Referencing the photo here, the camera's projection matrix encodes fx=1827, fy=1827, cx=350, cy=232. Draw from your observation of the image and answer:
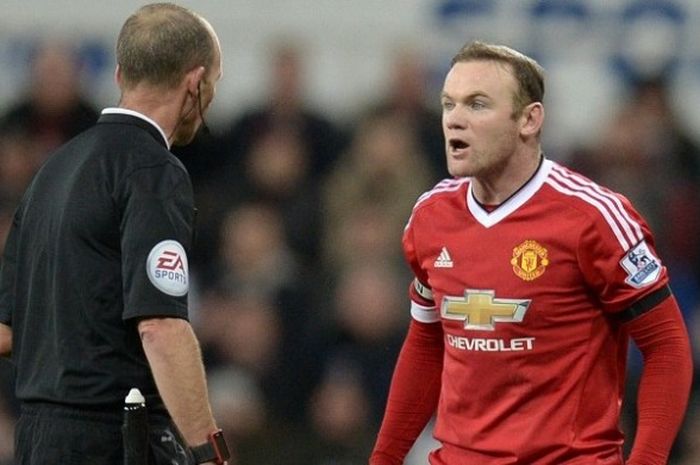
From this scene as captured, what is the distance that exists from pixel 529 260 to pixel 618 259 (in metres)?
0.25

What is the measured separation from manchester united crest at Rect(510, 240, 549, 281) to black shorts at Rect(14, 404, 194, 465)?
3.20ft

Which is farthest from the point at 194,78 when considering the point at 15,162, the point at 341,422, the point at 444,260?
the point at 15,162

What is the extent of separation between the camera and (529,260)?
4.73m

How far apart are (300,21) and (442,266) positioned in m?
4.40

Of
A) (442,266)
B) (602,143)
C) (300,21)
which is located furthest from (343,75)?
(442,266)

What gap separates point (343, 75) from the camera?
29.7 ft

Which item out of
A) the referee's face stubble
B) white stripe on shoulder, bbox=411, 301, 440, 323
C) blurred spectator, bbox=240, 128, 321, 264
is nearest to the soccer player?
white stripe on shoulder, bbox=411, 301, 440, 323

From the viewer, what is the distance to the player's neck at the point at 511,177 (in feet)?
15.9

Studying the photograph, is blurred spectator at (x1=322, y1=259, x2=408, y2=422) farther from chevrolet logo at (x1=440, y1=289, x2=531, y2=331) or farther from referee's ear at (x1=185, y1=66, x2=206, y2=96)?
referee's ear at (x1=185, y1=66, x2=206, y2=96)

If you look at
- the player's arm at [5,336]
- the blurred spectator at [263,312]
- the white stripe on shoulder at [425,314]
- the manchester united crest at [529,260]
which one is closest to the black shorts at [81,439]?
the player's arm at [5,336]

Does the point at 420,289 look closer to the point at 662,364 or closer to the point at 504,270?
the point at 504,270

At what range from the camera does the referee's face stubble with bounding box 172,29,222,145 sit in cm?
480

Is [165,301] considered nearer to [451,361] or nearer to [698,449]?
[451,361]

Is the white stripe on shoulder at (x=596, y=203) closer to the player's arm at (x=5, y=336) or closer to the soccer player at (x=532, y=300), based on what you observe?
the soccer player at (x=532, y=300)
